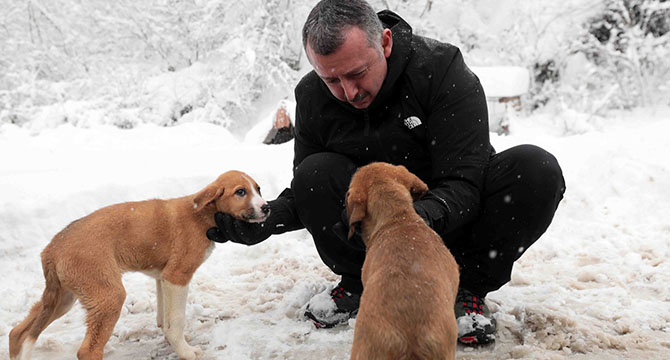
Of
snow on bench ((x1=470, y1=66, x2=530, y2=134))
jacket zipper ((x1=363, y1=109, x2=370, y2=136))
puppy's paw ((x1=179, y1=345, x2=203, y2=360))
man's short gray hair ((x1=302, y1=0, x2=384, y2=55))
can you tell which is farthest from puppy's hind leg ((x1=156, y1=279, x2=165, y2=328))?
snow on bench ((x1=470, y1=66, x2=530, y2=134))

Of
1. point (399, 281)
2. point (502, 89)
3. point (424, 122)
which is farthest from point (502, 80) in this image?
point (399, 281)

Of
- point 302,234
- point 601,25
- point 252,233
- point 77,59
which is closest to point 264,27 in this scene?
point 77,59

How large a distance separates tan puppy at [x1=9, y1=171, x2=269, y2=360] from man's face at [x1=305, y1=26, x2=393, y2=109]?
3.55ft

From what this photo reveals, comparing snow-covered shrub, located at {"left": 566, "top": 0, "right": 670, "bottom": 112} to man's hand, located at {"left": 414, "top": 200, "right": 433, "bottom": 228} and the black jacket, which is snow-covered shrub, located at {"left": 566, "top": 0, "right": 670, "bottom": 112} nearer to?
the black jacket

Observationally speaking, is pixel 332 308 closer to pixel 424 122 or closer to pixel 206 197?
pixel 206 197

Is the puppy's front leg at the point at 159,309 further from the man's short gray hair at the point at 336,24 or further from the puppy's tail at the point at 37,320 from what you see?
the man's short gray hair at the point at 336,24

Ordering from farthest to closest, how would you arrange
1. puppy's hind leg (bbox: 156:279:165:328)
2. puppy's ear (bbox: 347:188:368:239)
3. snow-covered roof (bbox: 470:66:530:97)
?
snow-covered roof (bbox: 470:66:530:97)
puppy's hind leg (bbox: 156:279:165:328)
puppy's ear (bbox: 347:188:368:239)

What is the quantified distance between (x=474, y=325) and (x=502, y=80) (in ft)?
36.8

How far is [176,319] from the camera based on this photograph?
3.13 metres

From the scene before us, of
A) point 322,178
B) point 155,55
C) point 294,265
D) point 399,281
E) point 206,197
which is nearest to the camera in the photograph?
point 399,281

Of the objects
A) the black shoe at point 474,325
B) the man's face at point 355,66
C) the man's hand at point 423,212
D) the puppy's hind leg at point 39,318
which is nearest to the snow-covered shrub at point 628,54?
the black shoe at point 474,325

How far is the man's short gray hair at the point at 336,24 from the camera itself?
2764 mm

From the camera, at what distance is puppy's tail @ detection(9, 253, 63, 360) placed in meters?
2.96

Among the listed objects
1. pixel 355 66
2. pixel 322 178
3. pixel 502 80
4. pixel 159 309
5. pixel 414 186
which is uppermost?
pixel 355 66
